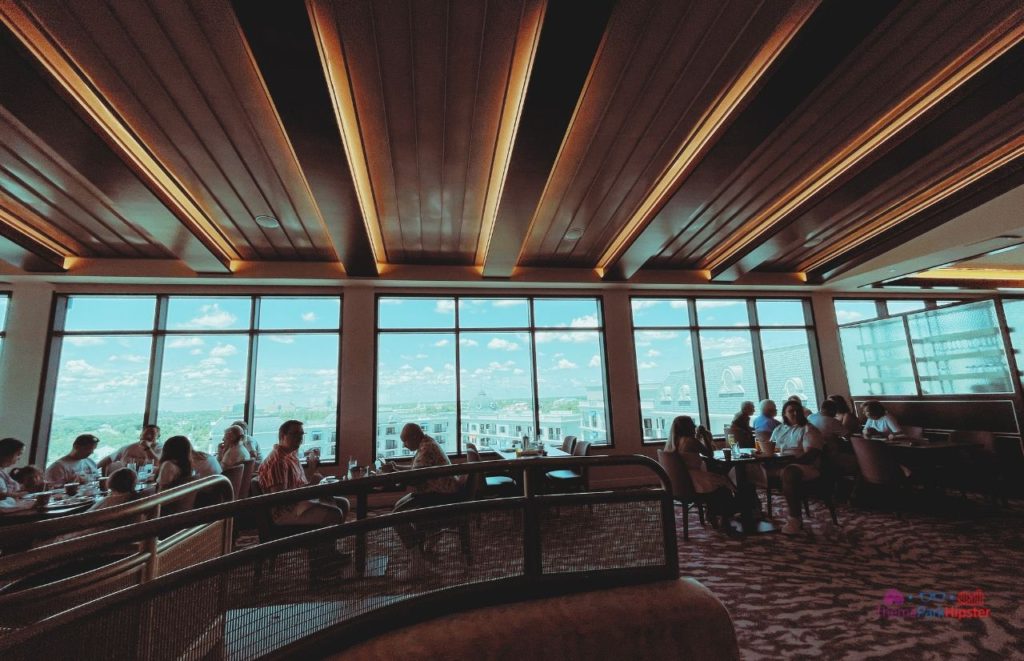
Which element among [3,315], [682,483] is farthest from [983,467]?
[3,315]

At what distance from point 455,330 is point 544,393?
2.06 meters

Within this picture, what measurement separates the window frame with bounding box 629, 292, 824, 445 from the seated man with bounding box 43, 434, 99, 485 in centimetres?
815

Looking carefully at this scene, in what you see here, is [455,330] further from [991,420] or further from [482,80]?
[991,420]

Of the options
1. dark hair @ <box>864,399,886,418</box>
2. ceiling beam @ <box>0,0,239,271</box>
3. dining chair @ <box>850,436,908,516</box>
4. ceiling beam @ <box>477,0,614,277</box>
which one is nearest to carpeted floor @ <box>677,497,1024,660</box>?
dining chair @ <box>850,436,908,516</box>

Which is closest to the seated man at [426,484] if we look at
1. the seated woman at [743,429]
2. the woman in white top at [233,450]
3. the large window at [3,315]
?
the woman in white top at [233,450]

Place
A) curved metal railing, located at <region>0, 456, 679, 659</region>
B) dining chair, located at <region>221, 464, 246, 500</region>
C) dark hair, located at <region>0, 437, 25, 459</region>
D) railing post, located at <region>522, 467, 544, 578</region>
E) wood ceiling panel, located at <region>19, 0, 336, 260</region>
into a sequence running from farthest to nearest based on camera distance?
dining chair, located at <region>221, 464, 246, 500</region>
dark hair, located at <region>0, 437, 25, 459</region>
wood ceiling panel, located at <region>19, 0, 336, 260</region>
railing post, located at <region>522, 467, 544, 578</region>
curved metal railing, located at <region>0, 456, 679, 659</region>

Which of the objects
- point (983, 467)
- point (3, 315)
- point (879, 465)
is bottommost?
point (983, 467)

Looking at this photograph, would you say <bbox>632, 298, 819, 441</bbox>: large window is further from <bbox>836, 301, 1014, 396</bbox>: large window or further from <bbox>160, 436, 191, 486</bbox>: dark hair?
<bbox>160, 436, 191, 486</bbox>: dark hair

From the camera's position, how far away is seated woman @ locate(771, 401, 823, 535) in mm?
5004

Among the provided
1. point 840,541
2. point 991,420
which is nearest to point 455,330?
point 840,541

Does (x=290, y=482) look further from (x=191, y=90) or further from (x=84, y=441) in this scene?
(x=84, y=441)

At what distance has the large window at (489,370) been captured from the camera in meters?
7.79

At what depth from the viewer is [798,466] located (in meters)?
5.11

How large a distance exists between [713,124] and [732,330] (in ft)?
20.1
